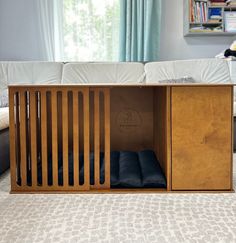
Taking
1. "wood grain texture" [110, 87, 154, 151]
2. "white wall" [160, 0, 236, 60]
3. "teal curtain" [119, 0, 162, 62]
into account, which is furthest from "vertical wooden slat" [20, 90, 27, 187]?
"white wall" [160, 0, 236, 60]

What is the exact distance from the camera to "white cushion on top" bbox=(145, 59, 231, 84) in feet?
8.09

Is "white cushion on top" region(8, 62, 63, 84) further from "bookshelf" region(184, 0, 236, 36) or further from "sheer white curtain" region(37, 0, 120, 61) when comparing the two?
"bookshelf" region(184, 0, 236, 36)

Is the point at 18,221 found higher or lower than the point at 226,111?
lower

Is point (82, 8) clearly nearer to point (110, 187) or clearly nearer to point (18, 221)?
point (110, 187)

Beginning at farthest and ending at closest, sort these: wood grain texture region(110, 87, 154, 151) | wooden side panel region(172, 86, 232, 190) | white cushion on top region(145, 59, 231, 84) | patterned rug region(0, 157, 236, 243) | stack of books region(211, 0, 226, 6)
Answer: stack of books region(211, 0, 226, 6), white cushion on top region(145, 59, 231, 84), wood grain texture region(110, 87, 154, 151), wooden side panel region(172, 86, 232, 190), patterned rug region(0, 157, 236, 243)

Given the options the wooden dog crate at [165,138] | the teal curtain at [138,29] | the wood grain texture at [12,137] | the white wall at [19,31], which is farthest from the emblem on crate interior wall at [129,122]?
the white wall at [19,31]

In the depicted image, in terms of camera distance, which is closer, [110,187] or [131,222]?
[131,222]

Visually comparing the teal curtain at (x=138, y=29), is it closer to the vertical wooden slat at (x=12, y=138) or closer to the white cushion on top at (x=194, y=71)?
the white cushion on top at (x=194, y=71)

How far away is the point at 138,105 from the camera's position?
2008 millimetres

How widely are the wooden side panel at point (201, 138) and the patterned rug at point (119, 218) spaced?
0.08m

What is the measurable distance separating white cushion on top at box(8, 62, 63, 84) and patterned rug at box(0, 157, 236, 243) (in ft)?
4.61

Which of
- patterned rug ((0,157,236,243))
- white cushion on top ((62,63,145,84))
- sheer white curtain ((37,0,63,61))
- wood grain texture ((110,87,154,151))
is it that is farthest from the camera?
sheer white curtain ((37,0,63,61))

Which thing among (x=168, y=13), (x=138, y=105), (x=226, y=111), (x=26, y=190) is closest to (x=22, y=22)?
(x=168, y=13)

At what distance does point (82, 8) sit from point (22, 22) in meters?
0.72
